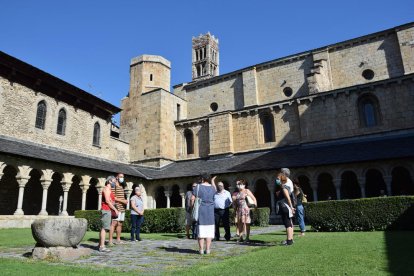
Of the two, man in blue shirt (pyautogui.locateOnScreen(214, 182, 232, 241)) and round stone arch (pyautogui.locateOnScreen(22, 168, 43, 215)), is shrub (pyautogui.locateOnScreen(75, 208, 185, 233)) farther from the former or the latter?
round stone arch (pyautogui.locateOnScreen(22, 168, 43, 215))

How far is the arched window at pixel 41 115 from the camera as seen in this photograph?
21.1 m

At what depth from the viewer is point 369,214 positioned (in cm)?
1071

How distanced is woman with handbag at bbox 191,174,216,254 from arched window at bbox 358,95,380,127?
19494mm

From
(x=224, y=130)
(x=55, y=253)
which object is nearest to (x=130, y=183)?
(x=224, y=130)

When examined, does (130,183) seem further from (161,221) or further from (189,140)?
(161,221)

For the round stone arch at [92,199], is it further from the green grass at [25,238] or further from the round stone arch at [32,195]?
the green grass at [25,238]

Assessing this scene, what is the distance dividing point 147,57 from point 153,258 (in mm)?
28353

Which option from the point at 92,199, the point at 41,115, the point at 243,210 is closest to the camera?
the point at 243,210

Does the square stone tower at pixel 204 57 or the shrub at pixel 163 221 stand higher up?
the square stone tower at pixel 204 57

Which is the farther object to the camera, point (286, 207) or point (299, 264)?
point (286, 207)

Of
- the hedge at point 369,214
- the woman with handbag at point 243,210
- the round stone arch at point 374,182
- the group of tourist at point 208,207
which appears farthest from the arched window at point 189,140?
the woman with handbag at point 243,210

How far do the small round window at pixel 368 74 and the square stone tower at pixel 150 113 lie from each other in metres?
16.8

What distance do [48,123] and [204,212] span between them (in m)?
18.5

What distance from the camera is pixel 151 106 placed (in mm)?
30172
